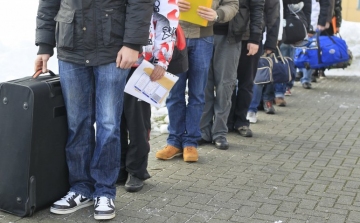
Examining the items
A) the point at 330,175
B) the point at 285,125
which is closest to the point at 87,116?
the point at 330,175

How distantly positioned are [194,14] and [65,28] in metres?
1.75

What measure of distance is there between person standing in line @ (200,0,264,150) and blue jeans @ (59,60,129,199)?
2167 millimetres

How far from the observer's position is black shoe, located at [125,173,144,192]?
5.01m

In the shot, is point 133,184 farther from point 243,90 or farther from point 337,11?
point 337,11

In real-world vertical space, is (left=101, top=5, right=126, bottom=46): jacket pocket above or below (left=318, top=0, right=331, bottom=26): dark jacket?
above

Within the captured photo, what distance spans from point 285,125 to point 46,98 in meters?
4.20

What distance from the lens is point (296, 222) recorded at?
447 centimetres

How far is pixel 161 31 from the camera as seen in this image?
15.0 feet

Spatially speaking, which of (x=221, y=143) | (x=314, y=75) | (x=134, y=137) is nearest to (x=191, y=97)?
(x=221, y=143)

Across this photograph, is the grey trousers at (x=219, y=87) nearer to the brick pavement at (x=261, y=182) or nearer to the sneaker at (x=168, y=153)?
the brick pavement at (x=261, y=182)

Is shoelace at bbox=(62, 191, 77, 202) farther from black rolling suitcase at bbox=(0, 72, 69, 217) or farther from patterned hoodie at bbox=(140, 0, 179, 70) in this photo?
patterned hoodie at bbox=(140, 0, 179, 70)

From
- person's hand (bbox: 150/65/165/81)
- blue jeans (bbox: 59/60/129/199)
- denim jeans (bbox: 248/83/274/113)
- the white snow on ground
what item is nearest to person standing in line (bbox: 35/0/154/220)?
blue jeans (bbox: 59/60/129/199)

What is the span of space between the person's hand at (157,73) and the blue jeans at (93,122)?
0.92 feet

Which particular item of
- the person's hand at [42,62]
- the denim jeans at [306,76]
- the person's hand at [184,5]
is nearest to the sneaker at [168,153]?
the person's hand at [184,5]
